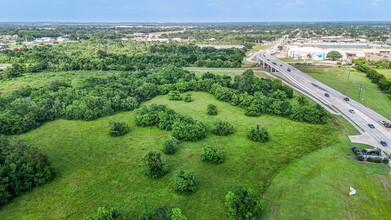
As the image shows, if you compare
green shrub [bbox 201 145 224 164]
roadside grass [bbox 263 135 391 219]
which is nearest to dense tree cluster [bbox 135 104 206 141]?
green shrub [bbox 201 145 224 164]

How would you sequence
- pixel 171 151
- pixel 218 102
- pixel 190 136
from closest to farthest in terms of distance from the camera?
pixel 171 151 → pixel 190 136 → pixel 218 102

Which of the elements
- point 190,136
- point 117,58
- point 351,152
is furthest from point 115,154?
point 117,58

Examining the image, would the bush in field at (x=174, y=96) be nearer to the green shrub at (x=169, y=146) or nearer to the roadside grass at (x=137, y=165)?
the roadside grass at (x=137, y=165)

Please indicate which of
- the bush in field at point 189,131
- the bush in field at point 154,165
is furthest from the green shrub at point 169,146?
the bush in field at point 154,165

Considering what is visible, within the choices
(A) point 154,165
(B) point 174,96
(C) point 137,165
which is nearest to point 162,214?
(A) point 154,165

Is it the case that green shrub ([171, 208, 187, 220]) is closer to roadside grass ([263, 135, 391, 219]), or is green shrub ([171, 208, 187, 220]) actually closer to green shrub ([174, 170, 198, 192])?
green shrub ([174, 170, 198, 192])

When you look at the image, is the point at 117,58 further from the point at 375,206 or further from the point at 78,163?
the point at 375,206

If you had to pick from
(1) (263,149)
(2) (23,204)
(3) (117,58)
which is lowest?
(2) (23,204)
